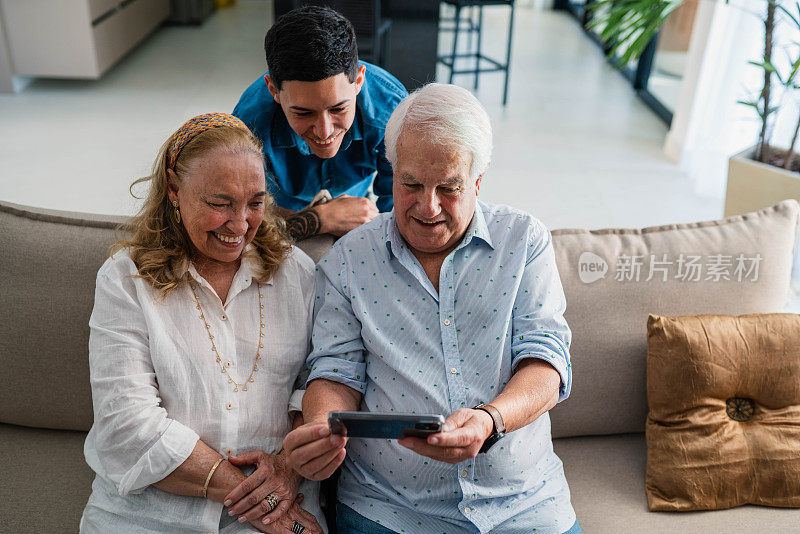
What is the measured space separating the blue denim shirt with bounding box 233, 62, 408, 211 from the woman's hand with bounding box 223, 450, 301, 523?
0.76 meters

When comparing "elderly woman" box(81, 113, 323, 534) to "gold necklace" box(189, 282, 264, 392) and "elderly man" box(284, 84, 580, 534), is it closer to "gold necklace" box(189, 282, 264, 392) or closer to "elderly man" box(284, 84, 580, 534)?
"gold necklace" box(189, 282, 264, 392)

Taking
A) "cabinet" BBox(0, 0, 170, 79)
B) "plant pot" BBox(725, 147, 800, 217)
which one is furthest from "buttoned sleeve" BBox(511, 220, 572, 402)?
"cabinet" BBox(0, 0, 170, 79)

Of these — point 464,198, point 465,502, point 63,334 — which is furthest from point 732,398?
point 63,334

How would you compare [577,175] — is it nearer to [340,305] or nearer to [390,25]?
[390,25]

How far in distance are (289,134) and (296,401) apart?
822mm

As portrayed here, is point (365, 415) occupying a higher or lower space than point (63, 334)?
higher

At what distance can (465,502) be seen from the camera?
4.66ft

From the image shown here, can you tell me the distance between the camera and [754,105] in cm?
286

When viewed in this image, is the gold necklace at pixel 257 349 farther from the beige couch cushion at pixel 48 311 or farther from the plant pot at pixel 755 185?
the plant pot at pixel 755 185

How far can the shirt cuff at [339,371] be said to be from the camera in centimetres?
146

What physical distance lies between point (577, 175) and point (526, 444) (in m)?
3.13

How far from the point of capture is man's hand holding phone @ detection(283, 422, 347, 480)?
50.1 inches

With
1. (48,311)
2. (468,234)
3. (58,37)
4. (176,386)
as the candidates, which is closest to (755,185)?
(468,234)

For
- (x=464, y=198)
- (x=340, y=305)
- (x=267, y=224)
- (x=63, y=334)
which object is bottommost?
(x=63, y=334)
